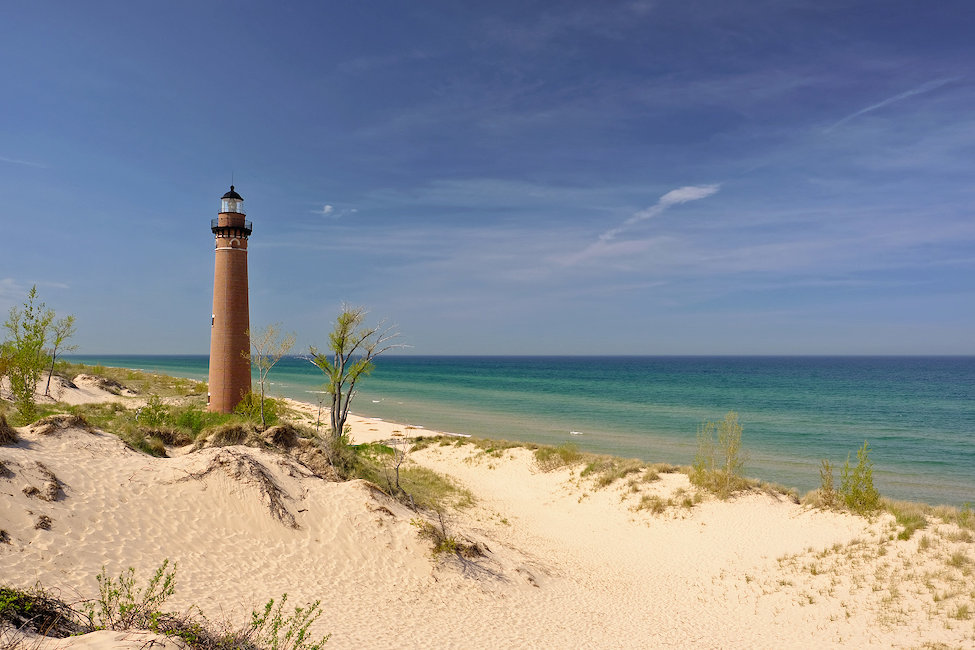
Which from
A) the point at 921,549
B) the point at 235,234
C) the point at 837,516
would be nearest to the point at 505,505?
the point at 837,516

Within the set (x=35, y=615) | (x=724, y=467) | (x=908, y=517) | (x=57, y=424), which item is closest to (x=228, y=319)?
(x=57, y=424)

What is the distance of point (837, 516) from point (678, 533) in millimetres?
5193

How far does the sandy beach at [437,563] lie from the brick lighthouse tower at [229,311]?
35.1 ft

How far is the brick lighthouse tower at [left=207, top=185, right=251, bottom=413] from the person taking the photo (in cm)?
2608

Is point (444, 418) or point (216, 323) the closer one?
point (216, 323)

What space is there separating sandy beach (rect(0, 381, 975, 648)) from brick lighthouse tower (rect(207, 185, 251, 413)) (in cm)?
1069

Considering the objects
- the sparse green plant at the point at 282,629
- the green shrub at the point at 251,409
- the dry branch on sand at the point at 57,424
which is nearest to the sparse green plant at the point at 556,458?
the green shrub at the point at 251,409

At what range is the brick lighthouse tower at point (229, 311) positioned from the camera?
26078 millimetres

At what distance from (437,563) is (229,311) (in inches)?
751

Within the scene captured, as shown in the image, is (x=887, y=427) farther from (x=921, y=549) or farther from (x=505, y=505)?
(x=505, y=505)

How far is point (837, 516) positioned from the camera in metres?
17.3

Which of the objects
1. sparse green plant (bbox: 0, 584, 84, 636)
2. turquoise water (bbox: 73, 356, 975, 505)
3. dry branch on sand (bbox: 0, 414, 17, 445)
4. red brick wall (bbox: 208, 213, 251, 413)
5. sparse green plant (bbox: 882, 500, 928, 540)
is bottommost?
turquoise water (bbox: 73, 356, 975, 505)

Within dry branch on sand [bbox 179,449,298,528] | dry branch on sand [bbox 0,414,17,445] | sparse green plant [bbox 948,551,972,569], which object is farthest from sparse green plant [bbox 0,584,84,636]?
sparse green plant [bbox 948,551,972,569]

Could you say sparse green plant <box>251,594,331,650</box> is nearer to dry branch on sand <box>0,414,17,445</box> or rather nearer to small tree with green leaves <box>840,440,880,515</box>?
dry branch on sand <box>0,414,17,445</box>
